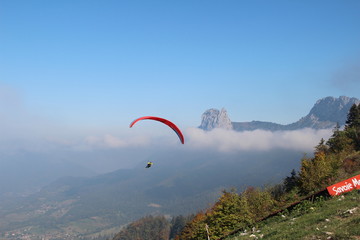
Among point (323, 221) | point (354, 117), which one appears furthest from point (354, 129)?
point (323, 221)

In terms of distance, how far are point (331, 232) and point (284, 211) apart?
10904 millimetres

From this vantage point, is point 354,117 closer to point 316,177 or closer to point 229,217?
point 316,177

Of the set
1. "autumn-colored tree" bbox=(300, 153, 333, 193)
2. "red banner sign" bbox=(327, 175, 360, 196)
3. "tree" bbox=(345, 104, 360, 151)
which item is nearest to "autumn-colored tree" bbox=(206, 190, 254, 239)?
"autumn-colored tree" bbox=(300, 153, 333, 193)

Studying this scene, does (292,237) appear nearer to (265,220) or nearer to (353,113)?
(265,220)

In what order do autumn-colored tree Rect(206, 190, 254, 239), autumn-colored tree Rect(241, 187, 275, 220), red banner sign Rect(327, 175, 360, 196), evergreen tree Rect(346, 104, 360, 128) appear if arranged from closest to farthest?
red banner sign Rect(327, 175, 360, 196) → autumn-colored tree Rect(206, 190, 254, 239) → autumn-colored tree Rect(241, 187, 275, 220) → evergreen tree Rect(346, 104, 360, 128)

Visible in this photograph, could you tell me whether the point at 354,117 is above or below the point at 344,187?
above

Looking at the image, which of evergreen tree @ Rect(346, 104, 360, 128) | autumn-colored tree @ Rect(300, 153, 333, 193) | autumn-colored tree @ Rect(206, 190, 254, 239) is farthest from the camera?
evergreen tree @ Rect(346, 104, 360, 128)

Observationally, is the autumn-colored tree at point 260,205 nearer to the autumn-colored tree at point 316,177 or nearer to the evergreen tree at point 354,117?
the autumn-colored tree at point 316,177

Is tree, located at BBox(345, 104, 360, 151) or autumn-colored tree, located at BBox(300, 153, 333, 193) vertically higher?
tree, located at BBox(345, 104, 360, 151)

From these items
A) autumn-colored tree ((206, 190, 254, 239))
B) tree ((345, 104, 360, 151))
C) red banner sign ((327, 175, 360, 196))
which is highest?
Result: tree ((345, 104, 360, 151))

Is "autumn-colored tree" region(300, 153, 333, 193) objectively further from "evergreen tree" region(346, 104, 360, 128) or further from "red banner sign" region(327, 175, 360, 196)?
"evergreen tree" region(346, 104, 360, 128)

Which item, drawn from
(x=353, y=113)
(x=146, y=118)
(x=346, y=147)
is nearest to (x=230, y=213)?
(x=146, y=118)

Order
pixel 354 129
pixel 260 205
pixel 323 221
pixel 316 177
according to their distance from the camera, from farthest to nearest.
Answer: pixel 354 129 < pixel 260 205 < pixel 316 177 < pixel 323 221

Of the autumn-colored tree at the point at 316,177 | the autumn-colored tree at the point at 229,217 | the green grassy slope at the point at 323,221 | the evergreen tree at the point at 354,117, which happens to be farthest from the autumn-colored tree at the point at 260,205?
the evergreen tree at the point at 354,117
